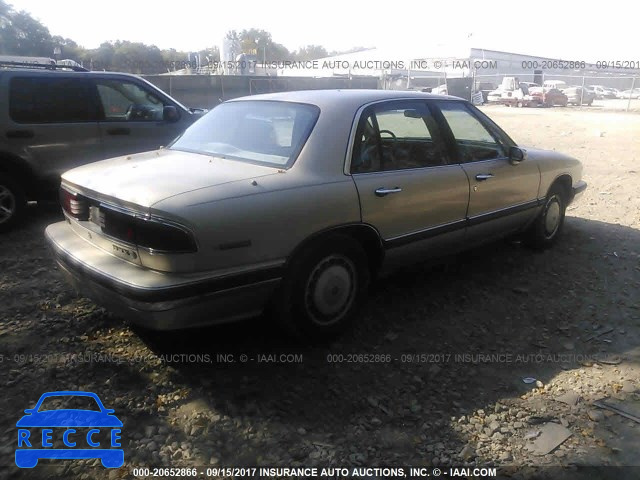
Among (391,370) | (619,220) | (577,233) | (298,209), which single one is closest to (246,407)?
(391,370)

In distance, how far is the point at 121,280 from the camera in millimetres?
2732

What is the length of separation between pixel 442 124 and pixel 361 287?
1535 mm

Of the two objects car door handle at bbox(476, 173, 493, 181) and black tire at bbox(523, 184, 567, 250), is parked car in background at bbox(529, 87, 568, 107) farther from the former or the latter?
car door handle at bbox(476, 173, 493, 181)

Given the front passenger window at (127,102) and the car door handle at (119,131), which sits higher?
the front passenger window at (127,102)

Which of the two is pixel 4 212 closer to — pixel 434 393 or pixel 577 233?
pixel 434 393

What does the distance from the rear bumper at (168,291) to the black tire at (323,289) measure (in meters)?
0.16

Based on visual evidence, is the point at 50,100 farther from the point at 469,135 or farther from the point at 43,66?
the point at 469,135

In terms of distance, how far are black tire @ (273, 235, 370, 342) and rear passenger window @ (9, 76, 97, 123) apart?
4.19 m

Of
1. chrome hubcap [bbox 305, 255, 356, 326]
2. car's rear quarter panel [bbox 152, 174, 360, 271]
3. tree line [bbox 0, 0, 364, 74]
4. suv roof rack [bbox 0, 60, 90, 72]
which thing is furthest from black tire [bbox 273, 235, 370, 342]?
tree line [bbox 0, 0, 364, 74]

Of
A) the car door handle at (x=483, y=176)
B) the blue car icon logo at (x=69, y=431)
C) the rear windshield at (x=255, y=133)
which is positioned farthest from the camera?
the car door handle at (x=483, y=176)

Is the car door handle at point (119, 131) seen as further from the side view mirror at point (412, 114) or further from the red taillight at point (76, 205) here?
the side view mirror at point (412, 114)

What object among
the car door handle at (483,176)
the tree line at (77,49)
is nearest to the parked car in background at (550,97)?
the tree line at (77,49)

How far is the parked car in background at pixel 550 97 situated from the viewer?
31672mm

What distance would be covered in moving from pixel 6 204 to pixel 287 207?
402 cm
